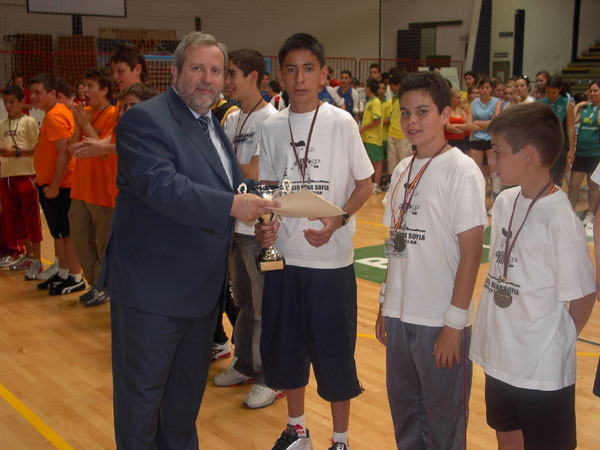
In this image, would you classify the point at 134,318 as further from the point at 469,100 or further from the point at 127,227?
the point at 469,100

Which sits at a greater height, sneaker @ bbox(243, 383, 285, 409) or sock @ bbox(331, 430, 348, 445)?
sock @ bbox(331, 430, 348, 445)

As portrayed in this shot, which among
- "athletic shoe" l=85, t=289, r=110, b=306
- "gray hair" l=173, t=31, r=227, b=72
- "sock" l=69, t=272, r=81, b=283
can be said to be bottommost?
"athletic shoe" l=85, t=289, r=110, b=306

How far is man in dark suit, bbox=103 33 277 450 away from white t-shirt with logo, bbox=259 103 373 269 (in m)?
0.46

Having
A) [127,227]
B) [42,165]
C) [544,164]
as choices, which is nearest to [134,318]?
[127,227]

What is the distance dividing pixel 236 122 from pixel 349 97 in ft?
29.5

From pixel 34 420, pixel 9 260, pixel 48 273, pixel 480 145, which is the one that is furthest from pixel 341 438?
pixel 480 145

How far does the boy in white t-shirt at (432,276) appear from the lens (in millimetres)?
2207

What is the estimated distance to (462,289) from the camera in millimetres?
2186

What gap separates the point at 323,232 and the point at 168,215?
77 centimetres

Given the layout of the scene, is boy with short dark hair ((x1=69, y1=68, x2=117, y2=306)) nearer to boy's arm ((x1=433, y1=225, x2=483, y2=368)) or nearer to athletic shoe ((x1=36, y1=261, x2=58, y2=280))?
athletic shoe ((x1=36, y1=261, x2=58, y2=280))

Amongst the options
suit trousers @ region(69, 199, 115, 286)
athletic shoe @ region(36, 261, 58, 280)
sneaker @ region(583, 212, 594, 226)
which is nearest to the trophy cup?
suit trousers @ region(69, 199, 115, 286)

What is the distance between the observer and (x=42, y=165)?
5559 millimetres

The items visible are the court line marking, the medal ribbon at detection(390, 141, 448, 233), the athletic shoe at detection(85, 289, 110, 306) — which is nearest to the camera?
the medal ribbon at detection(390, 141, 448, 233)

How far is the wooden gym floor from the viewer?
123 inches
